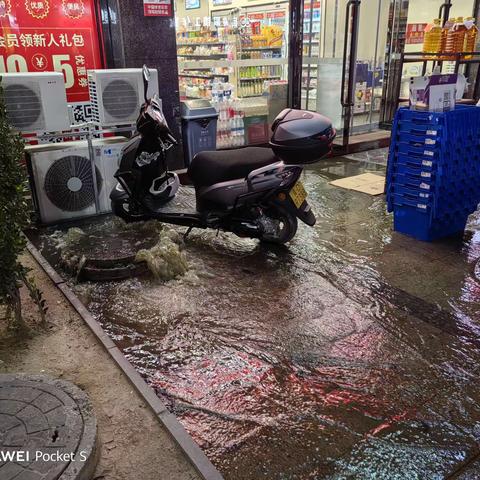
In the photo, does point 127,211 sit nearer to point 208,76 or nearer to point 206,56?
A: point 208,76

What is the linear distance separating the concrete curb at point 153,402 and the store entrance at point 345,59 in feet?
18.8

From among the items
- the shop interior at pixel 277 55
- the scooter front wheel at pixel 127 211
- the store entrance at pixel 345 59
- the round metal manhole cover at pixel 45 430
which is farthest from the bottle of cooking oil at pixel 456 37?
the round metal manhole cover at pixel 45 430

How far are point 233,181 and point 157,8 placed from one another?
110 inches

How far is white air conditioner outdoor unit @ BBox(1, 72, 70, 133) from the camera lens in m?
4.24

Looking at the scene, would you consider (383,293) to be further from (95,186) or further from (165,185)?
(95,186)

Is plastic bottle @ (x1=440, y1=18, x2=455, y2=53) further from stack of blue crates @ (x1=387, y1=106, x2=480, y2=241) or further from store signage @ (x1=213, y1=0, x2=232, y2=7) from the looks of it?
store signage @ (x1=213, y1=0, x2=232, y2=7)

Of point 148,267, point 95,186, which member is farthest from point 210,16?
point 148,267

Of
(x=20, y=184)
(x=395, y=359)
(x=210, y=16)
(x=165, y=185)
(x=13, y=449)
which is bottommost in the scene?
(x=395, y=359)

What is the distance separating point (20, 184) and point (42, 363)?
1047 mm

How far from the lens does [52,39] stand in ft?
17.1

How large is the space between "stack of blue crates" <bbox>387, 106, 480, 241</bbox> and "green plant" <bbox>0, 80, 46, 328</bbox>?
3126 mm

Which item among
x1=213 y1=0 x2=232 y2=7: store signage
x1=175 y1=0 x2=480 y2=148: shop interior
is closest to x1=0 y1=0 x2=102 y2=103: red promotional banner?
x1=175 y1=0 x2=480 y2=148: shop interior

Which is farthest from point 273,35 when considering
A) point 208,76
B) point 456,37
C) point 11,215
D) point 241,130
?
point 11,215

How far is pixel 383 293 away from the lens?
3475mm
